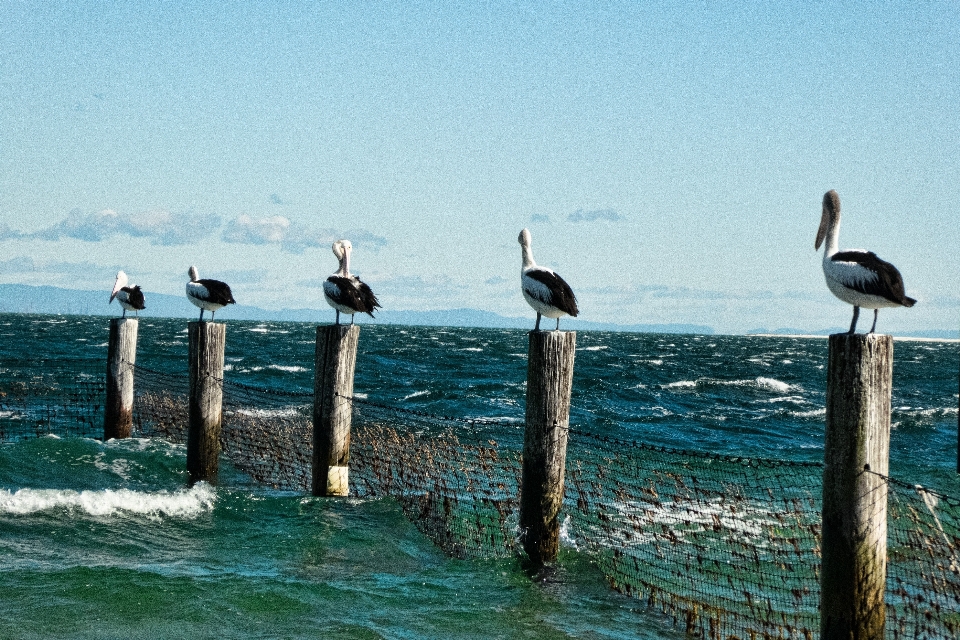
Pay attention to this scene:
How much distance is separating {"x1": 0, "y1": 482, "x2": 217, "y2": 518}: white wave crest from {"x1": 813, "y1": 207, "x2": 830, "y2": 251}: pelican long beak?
764cm

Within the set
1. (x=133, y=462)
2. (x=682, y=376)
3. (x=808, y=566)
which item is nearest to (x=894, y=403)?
(x=682, y=376)

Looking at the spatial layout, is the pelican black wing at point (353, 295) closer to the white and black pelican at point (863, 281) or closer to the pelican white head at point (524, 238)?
the pelican white head at point (524, 238)

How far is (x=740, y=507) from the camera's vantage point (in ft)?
41.6

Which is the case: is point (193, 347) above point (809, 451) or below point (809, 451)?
above

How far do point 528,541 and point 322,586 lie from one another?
6.33 feet

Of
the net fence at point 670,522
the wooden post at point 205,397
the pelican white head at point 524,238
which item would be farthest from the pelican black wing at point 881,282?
the wooden post at point 205,397

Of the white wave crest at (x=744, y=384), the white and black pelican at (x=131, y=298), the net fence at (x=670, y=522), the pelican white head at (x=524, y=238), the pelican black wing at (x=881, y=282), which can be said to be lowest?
→ the white wave crest at (x=744, y=384)

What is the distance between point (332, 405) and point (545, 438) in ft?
10.5

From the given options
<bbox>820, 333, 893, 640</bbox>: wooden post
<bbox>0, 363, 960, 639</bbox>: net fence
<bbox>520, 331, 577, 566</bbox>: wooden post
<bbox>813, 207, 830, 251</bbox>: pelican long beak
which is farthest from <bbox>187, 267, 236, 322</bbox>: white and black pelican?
<bbox>820, 333, 893, 640</bbox>: wooden post

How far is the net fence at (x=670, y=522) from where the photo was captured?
8195 millimetres

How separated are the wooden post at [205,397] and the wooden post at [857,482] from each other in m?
7.98

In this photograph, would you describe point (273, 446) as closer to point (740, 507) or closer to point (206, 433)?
point (206, 433)

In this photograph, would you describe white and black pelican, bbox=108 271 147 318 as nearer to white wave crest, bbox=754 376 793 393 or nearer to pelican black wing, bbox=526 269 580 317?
pelican black wing, bbox=526 269 580 317

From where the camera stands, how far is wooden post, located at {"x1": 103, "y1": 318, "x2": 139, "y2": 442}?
1473 centimetres
